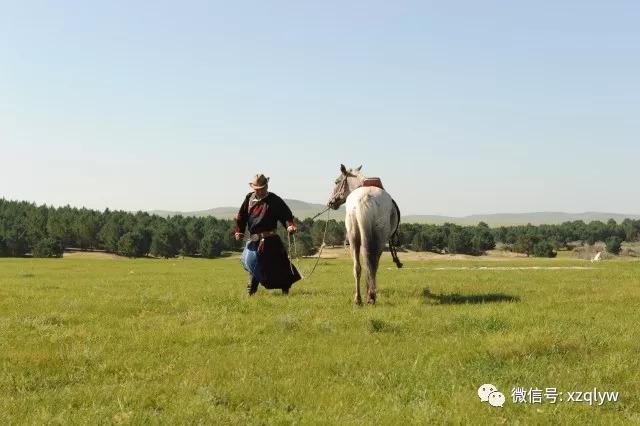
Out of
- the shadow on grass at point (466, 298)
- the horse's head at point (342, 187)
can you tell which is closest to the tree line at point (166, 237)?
the horse's head at point (342, 187)

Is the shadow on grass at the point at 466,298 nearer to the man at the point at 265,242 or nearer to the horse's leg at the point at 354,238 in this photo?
the horse's leg at the point at 354,238

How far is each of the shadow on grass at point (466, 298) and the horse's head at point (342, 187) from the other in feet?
11.6

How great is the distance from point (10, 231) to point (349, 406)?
110m

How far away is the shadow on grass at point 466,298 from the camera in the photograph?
46.4ft

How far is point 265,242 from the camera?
15867mm

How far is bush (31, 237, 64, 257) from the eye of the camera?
323 feet

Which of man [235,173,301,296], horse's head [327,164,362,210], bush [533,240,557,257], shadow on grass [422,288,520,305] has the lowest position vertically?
bush [533,240,557,257]

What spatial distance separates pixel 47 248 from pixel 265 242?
94.8 m

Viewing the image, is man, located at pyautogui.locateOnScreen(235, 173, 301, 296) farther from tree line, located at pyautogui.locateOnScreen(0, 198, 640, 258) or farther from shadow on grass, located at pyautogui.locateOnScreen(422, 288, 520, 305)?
tree line, located at pyautogui.locateOnScreen(0, 198, 640, 258)

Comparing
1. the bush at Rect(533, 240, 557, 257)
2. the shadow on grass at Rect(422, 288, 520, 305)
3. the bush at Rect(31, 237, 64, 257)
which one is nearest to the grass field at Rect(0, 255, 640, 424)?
the shadow on grass at Rect(422, 288, 520, 305)

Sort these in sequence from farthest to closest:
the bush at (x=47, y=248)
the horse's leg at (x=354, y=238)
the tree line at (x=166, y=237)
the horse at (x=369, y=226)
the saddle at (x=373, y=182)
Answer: the tree line at (x=166, y=237) < the bush at (x=47, y=248) < the saddle at (x=373, y=182) < the horse's leg at (x=354, y=238) < the horse at (x=369, y=226)

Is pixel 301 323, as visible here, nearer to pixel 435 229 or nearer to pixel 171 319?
pixel 171 319

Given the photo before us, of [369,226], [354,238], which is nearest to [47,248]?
[354,238]

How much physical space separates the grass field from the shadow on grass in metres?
0.86
